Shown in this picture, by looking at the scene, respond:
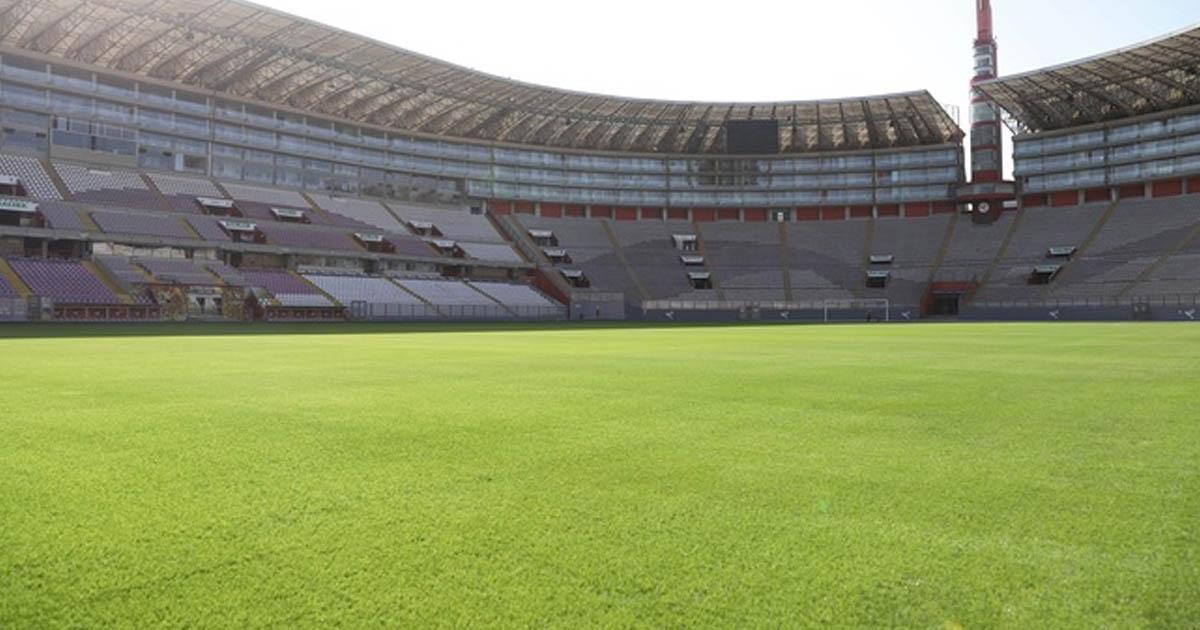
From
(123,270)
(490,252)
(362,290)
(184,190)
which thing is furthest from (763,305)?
(123,270)

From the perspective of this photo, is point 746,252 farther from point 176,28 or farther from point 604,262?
point 176,28

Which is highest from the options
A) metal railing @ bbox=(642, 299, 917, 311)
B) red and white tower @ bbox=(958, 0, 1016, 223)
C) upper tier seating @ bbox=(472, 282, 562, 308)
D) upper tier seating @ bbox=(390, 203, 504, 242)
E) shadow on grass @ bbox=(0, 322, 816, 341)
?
red and white tower @ bbox=(958, 0, 1016, 223)

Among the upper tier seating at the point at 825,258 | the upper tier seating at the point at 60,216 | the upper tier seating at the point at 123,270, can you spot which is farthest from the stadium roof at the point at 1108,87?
the upper tier seating at the point at 60,216

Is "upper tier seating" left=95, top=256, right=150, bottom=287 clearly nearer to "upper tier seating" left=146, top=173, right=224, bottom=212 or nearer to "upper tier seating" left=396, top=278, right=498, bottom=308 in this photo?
"upper tier seating" left=146, top=173, right=224, bottom=212

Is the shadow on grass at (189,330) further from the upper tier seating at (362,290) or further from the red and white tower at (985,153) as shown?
the red and white tower at (985,153)

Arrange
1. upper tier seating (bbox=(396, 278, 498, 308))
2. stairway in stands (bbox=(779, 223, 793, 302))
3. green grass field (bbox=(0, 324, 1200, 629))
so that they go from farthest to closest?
stairway in stands (bbox=(779, 223, 793, 302))
upper tier seating (bbox=(396, 278, 498, 308))
green grass field (bbox=(0, 324, 1200, 629))

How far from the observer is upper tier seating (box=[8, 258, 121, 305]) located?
40.1m

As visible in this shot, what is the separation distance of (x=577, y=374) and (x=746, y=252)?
219 ft

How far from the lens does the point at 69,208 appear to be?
160 feet

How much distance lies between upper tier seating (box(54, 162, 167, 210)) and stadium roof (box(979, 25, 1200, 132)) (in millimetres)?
67998

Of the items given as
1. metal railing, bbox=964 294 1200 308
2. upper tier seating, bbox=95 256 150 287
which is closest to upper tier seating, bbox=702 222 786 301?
metal railing, bbox=964 294 1200 308

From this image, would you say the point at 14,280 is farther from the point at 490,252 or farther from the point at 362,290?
the point at 490,252

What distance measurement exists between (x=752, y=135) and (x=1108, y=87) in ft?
100

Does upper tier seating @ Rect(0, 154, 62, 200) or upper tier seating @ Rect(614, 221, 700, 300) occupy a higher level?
upper tier seating @ Rect(0, 154, 62, 200)
